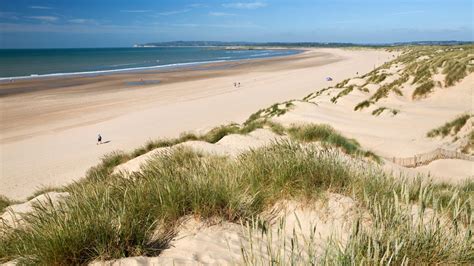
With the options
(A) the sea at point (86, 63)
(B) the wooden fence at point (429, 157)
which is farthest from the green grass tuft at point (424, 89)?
(A) the sea at point (86, 63)

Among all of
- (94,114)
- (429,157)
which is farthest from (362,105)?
(94,114)

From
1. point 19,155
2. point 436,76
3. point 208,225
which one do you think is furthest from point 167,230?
point 436,76

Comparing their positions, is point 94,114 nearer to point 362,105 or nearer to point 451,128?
point 362,105

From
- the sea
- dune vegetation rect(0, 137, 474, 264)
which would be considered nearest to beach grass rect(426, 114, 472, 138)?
dune vegetation rect(0, 137, 474, 264)

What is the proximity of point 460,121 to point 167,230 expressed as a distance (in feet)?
35.5

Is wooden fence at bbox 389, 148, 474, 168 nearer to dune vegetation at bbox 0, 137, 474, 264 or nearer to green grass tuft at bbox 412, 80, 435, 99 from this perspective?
dune vegetation at bbox 0, 137, 474, 264

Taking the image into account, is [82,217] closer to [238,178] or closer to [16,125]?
[238,178]

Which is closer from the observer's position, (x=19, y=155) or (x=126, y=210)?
(x=126, y=210)

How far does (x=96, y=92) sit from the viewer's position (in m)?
31.4

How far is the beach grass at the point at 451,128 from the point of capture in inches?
412

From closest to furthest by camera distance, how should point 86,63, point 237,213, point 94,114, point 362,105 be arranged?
point 237,213 → point 362,105 → point 94,114 → point 86,63

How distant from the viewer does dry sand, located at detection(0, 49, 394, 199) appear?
1334 centimetres

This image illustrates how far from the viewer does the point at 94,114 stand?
22812 mm

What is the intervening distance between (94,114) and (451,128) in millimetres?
20263
